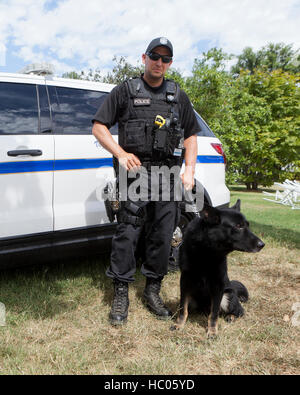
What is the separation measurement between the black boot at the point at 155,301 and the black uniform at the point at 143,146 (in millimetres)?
216

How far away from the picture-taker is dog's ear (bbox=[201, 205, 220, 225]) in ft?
7.57

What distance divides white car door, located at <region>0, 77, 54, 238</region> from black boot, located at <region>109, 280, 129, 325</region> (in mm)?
790

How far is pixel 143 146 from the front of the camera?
253 centimetres

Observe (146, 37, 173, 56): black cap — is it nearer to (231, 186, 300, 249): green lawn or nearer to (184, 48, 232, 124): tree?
(231, 186, 300, 249): green lawn

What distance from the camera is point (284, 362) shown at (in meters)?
2.08

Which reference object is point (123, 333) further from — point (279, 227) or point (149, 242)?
point (279, 227)

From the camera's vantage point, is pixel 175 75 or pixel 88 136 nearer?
pixel 88 136

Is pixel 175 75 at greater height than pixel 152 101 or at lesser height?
greater

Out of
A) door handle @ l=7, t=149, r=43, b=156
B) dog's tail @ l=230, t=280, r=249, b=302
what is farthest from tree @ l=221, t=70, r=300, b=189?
door handle @ l=7, t=149, r=43, b=156

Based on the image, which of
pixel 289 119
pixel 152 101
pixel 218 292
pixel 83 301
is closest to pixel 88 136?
pixel 152 101

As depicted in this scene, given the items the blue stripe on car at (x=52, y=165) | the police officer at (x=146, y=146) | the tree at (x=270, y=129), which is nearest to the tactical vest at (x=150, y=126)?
the police officer at (x=146, y=146)
